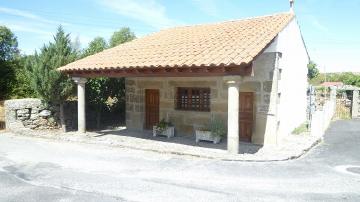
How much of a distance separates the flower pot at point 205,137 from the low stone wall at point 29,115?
21.1 ft

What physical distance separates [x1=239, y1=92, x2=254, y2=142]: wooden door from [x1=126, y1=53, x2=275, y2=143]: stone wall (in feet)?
0.65

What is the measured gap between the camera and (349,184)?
6973 mm

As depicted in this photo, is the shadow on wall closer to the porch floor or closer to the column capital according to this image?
the porch floor

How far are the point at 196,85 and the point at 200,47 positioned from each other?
1753mm

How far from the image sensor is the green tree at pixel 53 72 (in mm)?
13086

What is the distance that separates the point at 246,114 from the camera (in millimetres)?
11500

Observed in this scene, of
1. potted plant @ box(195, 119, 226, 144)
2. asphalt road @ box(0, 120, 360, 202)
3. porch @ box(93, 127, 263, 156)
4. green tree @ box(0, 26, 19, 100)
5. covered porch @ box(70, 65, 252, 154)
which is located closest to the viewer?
asphalt road @ box(0, 120, 360, 202)

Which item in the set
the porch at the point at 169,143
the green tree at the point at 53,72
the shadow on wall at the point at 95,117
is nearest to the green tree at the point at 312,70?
the shadow on wall at the point at 95,117

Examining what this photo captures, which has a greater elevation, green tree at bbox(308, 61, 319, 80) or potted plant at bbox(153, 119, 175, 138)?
green tree at bbox(308, 61, 319, 80)

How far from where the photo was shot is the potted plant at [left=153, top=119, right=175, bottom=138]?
1255cm

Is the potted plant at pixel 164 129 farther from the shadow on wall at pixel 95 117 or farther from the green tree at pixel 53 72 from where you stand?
the green tree at pixel 53 72

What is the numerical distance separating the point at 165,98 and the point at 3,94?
15.0 metres

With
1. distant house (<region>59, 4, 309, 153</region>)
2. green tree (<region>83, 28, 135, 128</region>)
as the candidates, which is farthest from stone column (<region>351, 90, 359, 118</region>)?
green tree (<region>83, 28, 135, 128</region>)

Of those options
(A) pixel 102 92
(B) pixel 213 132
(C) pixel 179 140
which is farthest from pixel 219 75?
(A) pixel 102 92
